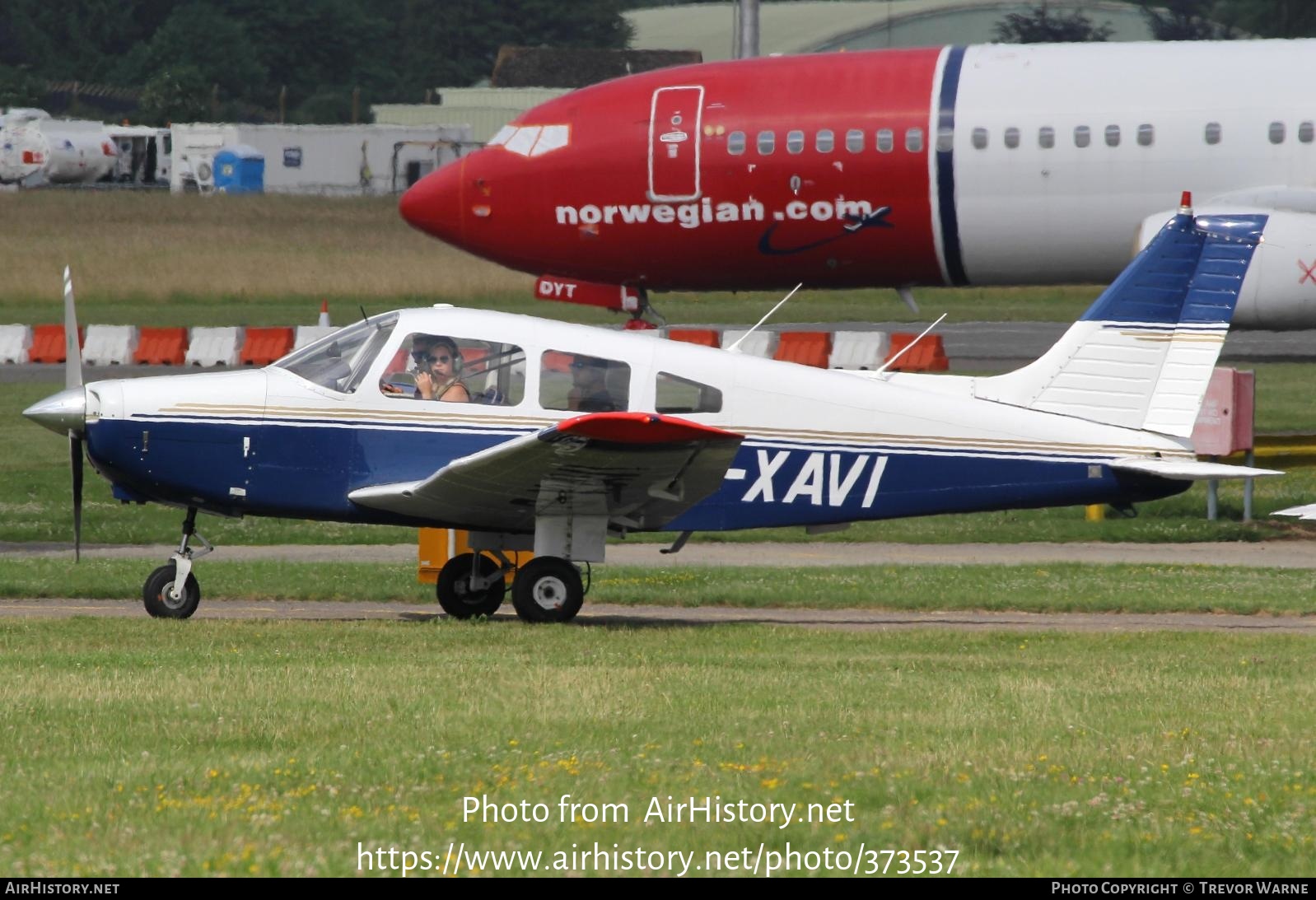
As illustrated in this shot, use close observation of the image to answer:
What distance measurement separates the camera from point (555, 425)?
41.3ft

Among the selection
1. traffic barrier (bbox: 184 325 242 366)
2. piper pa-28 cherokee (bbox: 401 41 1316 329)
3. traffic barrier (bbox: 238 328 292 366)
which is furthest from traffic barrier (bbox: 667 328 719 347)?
traffic barrier (bbox: 184 325 242 366)

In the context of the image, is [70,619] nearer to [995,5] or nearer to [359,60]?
[995,5]

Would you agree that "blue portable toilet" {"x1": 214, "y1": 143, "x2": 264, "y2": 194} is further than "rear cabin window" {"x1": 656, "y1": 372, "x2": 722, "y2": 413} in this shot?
Yes

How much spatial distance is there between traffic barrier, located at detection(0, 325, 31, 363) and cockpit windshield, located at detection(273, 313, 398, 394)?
84.4 feet

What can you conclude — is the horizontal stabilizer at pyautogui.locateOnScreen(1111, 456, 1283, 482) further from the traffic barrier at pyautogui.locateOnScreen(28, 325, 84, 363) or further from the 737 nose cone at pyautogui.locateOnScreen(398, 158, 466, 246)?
the traffic barrier at pyautogui.locateOnScreen(28, 325, 84, 363)

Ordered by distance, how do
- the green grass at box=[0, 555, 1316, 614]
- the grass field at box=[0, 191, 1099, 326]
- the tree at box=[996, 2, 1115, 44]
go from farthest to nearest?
the tree at box=[996, 2, 1115, 44] < the grass field at box=[0, 191, 1099, 326] < the green grass at box=[0, 555, 1316, 614]

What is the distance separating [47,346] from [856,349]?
16340 mm

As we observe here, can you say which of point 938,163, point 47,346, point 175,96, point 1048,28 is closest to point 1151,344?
point 938,163

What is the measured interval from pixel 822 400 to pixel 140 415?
16.2 feet

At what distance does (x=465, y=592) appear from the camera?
1461cm

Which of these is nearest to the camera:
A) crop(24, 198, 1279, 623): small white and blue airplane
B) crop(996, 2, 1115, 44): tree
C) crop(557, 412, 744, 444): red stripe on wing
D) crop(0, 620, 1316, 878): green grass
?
crop(0, 620, 1316, 878): green grass

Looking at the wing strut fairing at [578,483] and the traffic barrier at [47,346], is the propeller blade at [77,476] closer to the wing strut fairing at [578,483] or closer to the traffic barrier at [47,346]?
the wing strut fairing at [578,483]

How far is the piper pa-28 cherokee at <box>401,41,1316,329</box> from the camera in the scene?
82.0 ft

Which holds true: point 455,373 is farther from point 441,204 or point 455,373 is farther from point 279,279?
point 279,279
